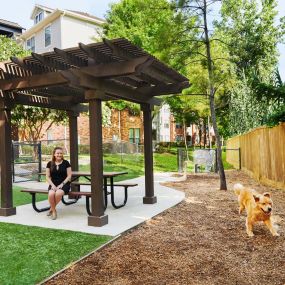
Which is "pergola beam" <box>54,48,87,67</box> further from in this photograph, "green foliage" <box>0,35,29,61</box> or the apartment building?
the apartment building

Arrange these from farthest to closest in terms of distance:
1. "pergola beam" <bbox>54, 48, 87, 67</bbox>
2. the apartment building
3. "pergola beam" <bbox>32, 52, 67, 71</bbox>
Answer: the apartment building, "pergola beam" <bbox>32, 52, 67, 71</bbox>, "pergola beam" <bbox>54, 48, 87, 67</bbox>

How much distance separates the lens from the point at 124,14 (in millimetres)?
27344

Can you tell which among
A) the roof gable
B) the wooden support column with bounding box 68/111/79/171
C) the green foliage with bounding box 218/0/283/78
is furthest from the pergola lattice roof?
the green foliage with bounding box 218/0/283/78

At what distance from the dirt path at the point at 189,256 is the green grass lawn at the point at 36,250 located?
25cm

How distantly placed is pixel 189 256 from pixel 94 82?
3520mm

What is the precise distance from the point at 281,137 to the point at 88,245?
25.2 feet

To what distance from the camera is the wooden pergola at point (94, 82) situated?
247 inches

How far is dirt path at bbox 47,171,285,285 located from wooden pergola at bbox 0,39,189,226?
1.38 meters

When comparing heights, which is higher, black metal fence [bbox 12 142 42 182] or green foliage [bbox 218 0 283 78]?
green foliage [bbox 218 0 283 78]

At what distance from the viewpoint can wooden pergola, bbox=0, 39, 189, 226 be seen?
6285mm

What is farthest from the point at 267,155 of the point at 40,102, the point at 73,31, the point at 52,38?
the point at 52,38

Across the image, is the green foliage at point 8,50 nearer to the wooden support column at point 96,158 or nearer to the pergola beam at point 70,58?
the pergola beam at point 70,58

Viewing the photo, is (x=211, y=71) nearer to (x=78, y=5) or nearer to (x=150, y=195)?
(x=150, y=195)

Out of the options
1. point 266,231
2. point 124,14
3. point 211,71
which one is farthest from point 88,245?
point 124,14
